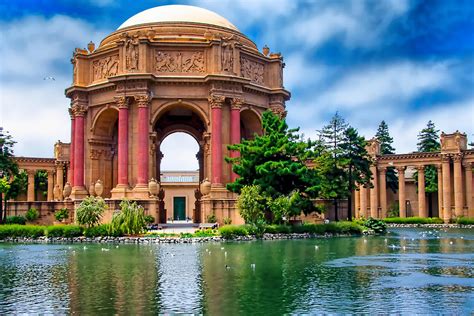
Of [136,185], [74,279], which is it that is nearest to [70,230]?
[136,185]

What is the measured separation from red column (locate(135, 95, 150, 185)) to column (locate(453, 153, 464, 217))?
1282 inches

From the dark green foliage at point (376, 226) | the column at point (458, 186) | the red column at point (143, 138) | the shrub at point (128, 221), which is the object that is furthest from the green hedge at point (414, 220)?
the shrub at point (128, 221)

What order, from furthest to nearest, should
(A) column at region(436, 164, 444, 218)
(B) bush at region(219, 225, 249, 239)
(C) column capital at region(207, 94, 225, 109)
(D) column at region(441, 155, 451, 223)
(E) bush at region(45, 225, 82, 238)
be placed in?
1. (A) column at region(436, 164, 444, 218)
2. (D) column at region(441, 155, 451, 223)
3. (C) column capital at region(207, 94, 225, 109)
4. (E) bush at region(45, 225, 82, 238)
5. (B) bush at region(219, 225, 249, 239)

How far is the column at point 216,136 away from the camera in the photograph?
41750mm

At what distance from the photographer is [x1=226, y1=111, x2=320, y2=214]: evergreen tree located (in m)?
34.3

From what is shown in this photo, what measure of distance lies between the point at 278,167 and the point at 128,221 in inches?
353

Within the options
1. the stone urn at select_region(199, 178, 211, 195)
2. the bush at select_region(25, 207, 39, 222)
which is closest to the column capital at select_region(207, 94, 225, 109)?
the stone urn at select_region(199, 178, 211, 195)

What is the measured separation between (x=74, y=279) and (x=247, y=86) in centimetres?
2899

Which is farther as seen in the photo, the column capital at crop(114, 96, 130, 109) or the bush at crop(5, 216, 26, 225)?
the column capital at crop(114, 96, 130, 109)

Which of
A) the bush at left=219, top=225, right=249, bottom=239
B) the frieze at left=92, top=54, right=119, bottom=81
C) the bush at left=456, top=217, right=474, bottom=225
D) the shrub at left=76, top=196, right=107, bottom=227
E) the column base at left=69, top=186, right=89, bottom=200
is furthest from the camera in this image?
the bush at left=456, top=217, right=474, bottom=225

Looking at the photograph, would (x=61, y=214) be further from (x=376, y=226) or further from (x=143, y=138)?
(x=376, y=226)

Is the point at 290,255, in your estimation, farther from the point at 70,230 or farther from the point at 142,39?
the point at 142,39

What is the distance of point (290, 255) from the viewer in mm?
23344

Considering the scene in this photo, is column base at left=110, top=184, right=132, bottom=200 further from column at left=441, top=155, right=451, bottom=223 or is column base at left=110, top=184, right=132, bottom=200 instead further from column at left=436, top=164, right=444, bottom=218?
column at left=436, top=164, right=444, bottom=218
